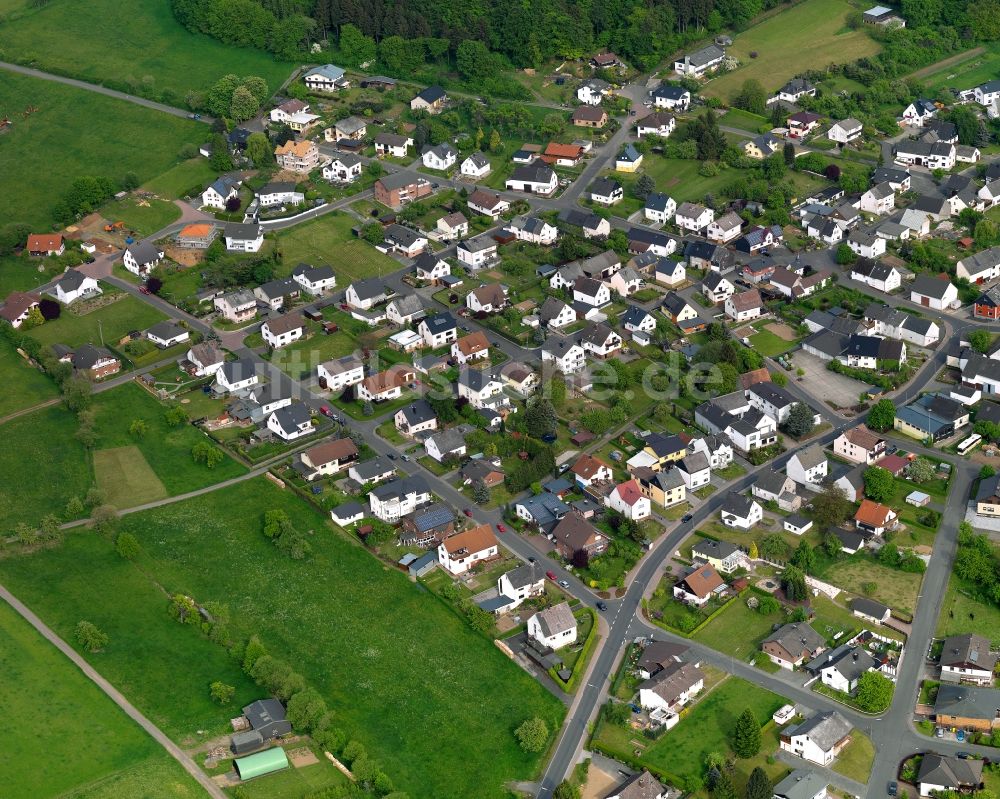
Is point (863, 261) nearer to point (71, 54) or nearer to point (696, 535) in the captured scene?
point (696, 535)

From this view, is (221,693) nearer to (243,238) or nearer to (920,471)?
(920,471)

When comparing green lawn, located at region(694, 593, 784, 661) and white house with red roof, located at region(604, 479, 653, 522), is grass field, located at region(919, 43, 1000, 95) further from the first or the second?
green lawn, located at region(694, 593, 784, 661)

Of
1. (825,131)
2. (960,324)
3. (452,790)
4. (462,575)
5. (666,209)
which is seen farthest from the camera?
(825,131)

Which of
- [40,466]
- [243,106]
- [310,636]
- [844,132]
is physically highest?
[243,106]

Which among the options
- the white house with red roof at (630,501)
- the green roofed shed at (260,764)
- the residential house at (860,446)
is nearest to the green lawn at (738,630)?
the white house with red roof at (630,501)

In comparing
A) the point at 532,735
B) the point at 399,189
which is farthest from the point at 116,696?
the point at 399,189

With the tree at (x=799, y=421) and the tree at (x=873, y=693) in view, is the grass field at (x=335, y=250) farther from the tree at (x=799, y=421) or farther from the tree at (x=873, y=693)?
the tree at (x=873, y=693)

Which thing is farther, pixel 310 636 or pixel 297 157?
pixel 297 157

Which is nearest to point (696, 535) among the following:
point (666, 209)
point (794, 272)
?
point (794, 272)
